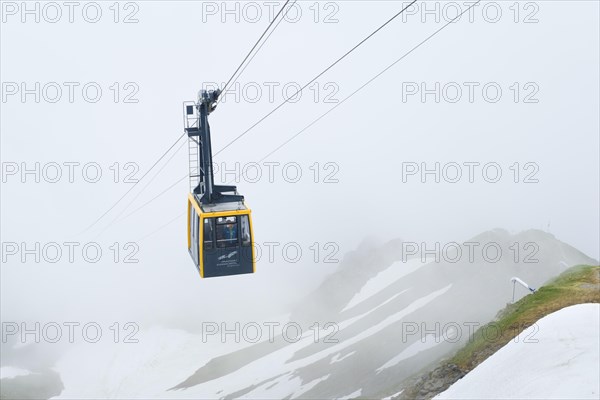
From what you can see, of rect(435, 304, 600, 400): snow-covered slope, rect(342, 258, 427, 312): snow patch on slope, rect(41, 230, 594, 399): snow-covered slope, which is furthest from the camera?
rect(342, 258, 427, 312): snow patch on slope

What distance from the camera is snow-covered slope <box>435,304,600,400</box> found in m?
19.5

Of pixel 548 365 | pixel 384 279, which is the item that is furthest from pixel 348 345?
pixel 548 365

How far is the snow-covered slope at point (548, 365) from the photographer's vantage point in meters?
19.5

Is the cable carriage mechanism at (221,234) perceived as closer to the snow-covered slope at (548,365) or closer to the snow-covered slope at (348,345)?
the snow-covered slope at (548,365)

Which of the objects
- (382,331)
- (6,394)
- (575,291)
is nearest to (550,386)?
(575,291)

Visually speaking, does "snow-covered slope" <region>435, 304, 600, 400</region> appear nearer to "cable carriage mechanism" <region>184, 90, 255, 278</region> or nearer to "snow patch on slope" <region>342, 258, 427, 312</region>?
"cable carriage mechanism" <region>184, 90, 255, 278</region>

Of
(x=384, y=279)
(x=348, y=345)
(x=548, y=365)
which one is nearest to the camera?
(x=548, y=365)

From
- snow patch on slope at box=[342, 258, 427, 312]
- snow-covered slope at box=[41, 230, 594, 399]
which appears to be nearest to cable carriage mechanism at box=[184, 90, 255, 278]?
snow-covered slope at box=[41, 230, 594, 399]

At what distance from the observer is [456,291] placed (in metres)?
89.0

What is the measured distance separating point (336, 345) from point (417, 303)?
596 inches

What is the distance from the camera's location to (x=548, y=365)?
2091cm

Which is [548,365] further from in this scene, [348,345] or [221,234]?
[348,345]

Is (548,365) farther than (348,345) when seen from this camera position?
No

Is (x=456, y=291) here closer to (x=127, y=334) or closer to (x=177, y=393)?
(x=177, y=393)
